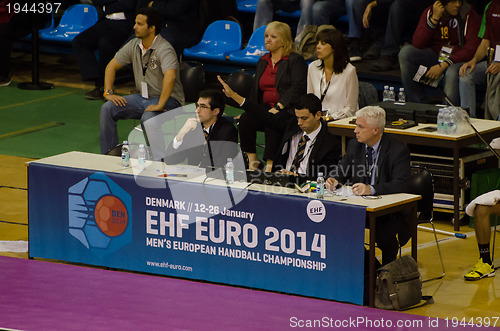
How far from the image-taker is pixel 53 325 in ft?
18.4

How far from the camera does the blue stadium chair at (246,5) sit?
12.2m

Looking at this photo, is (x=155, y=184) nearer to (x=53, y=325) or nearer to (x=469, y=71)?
(x=53, y=325)

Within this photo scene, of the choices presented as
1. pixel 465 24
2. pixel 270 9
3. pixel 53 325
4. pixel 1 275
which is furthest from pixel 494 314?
pixel 270 9

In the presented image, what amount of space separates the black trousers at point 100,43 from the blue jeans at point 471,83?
4.57m

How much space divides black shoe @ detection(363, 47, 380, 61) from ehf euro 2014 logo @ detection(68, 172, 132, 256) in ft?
16.3

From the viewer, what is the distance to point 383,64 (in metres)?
10.2

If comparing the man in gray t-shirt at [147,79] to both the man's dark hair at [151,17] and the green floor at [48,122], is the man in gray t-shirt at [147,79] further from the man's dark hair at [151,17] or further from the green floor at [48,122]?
the green floor at [48,122]

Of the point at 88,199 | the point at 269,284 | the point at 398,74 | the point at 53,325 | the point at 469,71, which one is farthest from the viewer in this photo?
the point at 398,74

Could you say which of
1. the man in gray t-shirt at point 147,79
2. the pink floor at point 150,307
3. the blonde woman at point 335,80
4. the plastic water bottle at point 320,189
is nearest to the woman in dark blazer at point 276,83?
the blonde woman at point 335,80

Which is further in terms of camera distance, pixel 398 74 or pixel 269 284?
pixel 398 74

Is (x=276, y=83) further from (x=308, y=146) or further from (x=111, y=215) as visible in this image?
(x=111, y=215)

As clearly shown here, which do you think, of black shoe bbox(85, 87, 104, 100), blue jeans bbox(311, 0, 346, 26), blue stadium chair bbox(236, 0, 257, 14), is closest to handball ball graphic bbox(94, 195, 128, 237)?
blue jeans bbox(311, 0, 346, 26)

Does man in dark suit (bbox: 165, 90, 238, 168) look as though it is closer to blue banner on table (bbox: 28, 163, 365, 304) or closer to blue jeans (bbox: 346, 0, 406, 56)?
Result: blue banner on table (bbox: 28, 163, 365, 304)

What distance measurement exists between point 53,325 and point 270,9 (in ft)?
21.2
